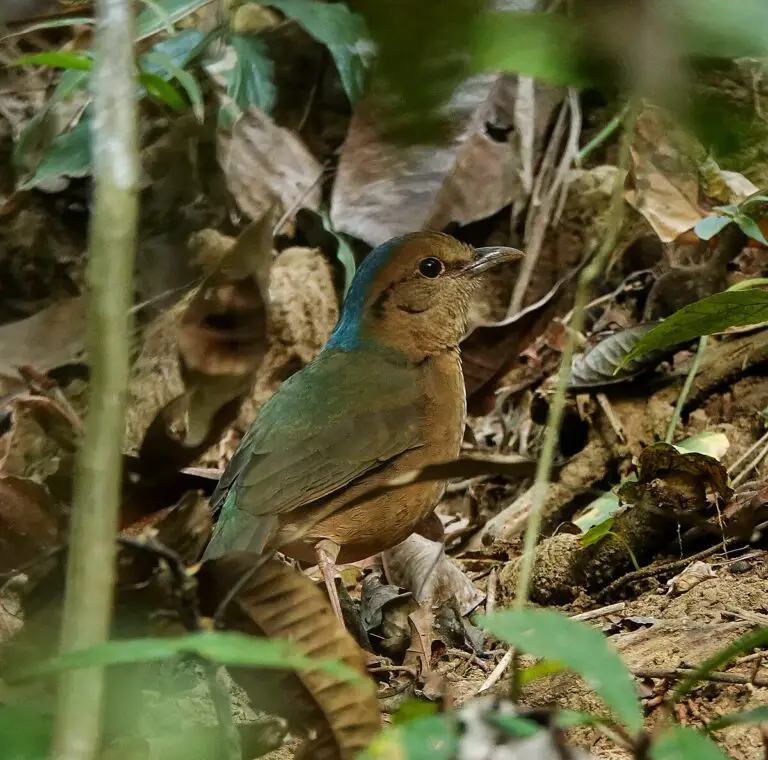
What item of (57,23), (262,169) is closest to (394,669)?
(57,23)

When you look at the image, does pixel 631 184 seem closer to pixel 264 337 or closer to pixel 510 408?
pixel 510 408

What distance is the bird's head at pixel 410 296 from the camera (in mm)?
4512

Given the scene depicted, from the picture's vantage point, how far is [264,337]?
366 cm

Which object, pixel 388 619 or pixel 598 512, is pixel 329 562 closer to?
pixel 388 619

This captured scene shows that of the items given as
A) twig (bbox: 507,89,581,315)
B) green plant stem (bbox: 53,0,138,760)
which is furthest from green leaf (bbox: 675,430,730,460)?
green plant stem (bbox: 53,0,138,760)

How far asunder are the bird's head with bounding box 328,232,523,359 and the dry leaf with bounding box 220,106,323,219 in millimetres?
1361

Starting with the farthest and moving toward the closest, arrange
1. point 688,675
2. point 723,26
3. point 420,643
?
1. point 420,643
2. point 688,675
3. point 723,26

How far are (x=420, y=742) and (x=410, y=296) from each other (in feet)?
11.1

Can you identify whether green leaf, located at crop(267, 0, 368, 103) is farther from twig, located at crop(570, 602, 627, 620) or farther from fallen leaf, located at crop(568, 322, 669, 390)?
twig, located at crop(570, 602, 627, 620)

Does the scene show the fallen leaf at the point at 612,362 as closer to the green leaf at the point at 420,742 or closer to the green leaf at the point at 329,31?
the green leaf at the point at 329,31

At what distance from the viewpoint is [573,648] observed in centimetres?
142

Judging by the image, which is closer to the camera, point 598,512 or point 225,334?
point 225,334

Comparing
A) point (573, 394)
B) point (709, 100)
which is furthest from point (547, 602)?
point (709, 100)

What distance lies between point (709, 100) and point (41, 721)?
1257 millimetres
